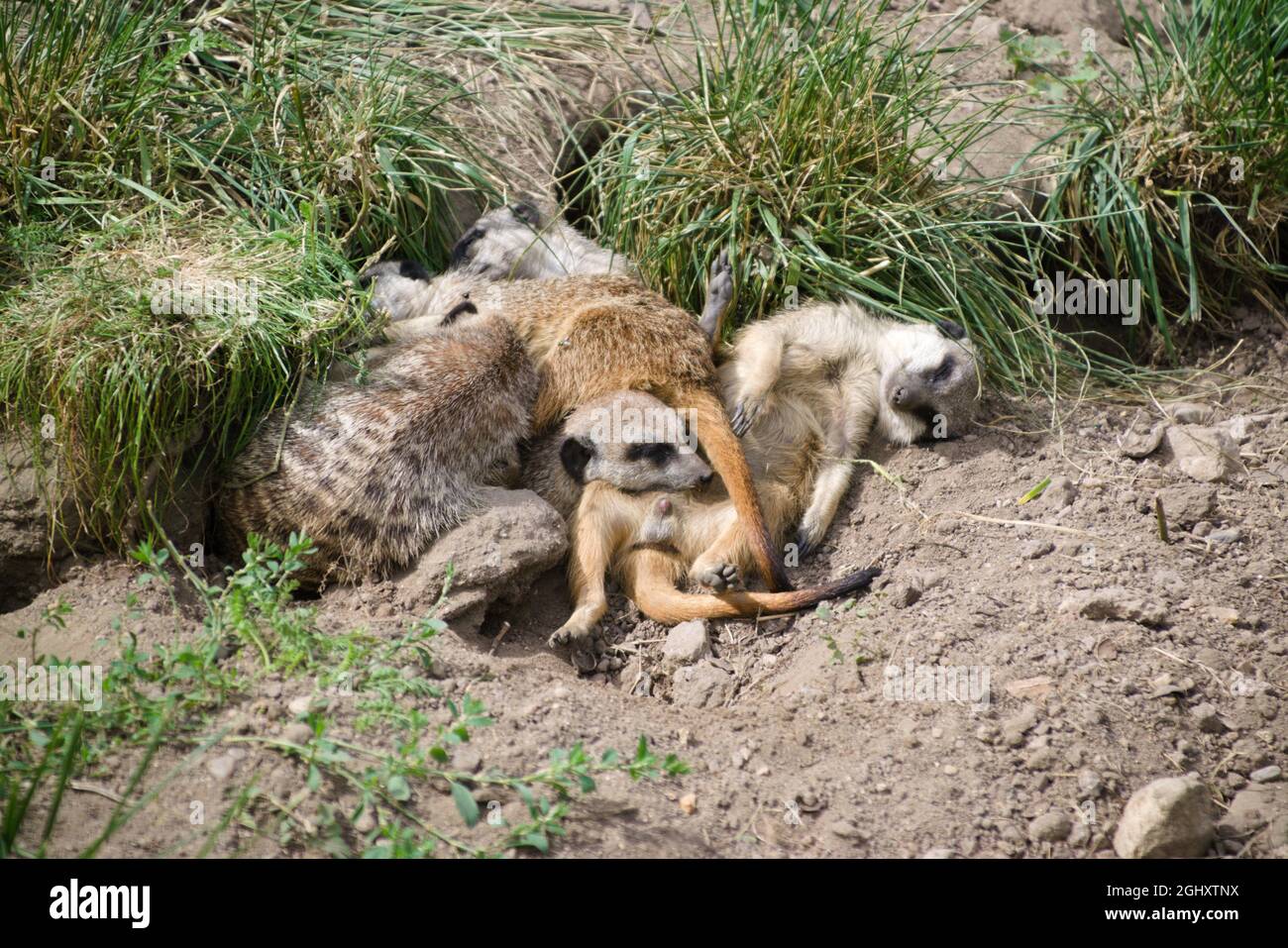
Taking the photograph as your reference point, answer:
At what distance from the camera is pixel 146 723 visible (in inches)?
88.7

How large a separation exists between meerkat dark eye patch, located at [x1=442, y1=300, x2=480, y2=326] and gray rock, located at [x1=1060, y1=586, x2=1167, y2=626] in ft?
6.73

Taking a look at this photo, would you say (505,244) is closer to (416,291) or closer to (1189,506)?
(416,291)

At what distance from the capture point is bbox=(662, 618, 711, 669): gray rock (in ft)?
10.5

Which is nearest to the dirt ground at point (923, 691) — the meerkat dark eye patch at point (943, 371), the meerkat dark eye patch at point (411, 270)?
the meerkat dark eye patch at point (943, 371)

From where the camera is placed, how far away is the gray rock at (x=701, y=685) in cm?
309

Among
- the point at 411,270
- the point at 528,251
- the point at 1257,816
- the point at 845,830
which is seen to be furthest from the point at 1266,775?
Answer: the point at 411,270

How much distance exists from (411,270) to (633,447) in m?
1.01

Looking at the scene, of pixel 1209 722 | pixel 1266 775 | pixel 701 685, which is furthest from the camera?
pixel 701 685

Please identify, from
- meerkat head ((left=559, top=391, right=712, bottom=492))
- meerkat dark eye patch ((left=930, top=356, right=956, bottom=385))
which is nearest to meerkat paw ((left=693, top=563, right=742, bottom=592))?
meerkat head ((left=559, top=391, right=712, bottom=492))

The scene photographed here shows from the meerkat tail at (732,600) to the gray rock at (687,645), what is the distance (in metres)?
0.05

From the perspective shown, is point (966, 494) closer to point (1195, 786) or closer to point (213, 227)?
point (1195, 786)

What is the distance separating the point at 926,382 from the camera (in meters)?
3.74

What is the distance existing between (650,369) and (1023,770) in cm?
167

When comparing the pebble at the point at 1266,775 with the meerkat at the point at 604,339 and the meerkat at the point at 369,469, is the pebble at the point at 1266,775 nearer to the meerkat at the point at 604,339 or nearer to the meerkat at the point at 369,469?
the meerkat at the point at 604,339
